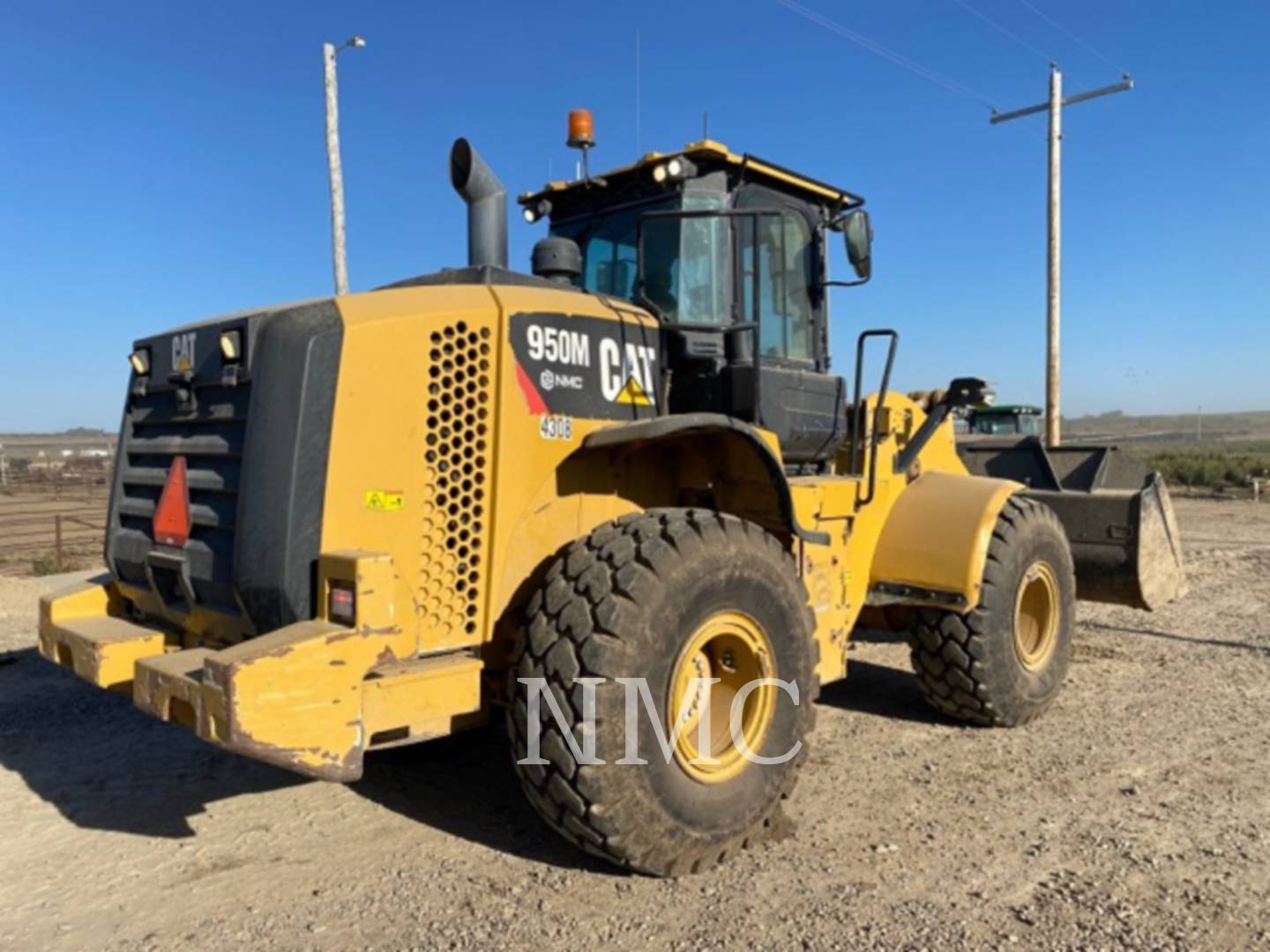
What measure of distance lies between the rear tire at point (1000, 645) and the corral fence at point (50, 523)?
15.3 feet

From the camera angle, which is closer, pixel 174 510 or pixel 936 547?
pixel 174 510

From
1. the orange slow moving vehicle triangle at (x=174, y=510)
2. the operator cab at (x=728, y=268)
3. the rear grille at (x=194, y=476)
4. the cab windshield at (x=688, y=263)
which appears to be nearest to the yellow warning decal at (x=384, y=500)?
the rear grille at (x=194, y=476)

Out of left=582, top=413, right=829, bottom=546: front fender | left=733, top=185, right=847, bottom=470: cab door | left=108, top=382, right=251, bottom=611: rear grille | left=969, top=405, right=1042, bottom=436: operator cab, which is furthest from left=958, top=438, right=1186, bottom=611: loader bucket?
left=969, top=405, right=1042, bottom=436: operator cab

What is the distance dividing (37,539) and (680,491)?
15.2 meters

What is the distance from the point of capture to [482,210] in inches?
181

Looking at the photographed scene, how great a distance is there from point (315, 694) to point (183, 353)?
1.78 m

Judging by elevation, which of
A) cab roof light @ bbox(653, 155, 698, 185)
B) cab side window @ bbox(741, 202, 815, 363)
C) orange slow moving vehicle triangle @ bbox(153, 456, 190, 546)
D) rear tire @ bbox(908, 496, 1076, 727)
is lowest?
rear tire @ bbox(908, 496, 1076, 727)

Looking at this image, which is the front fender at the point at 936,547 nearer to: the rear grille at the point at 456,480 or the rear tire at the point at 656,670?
the rear tire at the point at 656,670

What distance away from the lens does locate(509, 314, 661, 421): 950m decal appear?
377 centimetres

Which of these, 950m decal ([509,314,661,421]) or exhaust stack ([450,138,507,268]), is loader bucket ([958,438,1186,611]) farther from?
exhaust stack ([450,138,507,268])

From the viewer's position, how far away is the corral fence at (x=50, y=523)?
13289 mm

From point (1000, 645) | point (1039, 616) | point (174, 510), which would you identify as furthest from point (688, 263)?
point (1039, 616)

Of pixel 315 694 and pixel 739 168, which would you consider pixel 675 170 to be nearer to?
pixel 739 168

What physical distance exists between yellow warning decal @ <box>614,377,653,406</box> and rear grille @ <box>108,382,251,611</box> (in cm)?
146
